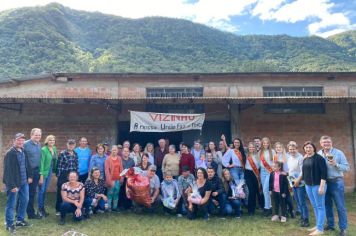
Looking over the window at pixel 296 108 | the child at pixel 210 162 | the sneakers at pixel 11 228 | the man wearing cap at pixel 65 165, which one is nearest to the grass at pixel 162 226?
the sneakers at pixel 11 228

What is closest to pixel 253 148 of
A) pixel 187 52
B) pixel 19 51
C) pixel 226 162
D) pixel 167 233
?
pixel 226 162

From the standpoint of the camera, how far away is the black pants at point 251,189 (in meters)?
6.98

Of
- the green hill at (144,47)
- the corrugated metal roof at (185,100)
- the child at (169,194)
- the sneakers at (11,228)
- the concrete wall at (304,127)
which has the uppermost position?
the green hill at (144,47)

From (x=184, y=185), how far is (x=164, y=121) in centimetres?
237

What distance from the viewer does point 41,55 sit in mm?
28578

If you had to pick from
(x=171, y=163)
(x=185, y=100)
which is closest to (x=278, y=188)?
(x=171, y=163)

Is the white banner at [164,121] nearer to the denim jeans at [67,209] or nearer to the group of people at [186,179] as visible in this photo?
the group of people at [186,179]

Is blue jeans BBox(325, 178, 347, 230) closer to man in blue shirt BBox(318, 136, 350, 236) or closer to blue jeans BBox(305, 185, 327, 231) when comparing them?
man in blue shirt BBox(318, 136, 350, 236)

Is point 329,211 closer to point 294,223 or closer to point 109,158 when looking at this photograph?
point 294,223

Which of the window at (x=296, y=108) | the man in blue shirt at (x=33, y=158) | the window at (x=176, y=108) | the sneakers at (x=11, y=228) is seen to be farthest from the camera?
the window at (x=176, y=108)

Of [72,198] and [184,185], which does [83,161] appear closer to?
[72,198]

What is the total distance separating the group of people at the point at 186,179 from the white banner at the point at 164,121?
0.92 metres

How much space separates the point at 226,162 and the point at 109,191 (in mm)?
2810

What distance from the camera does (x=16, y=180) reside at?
5562 millimetres
